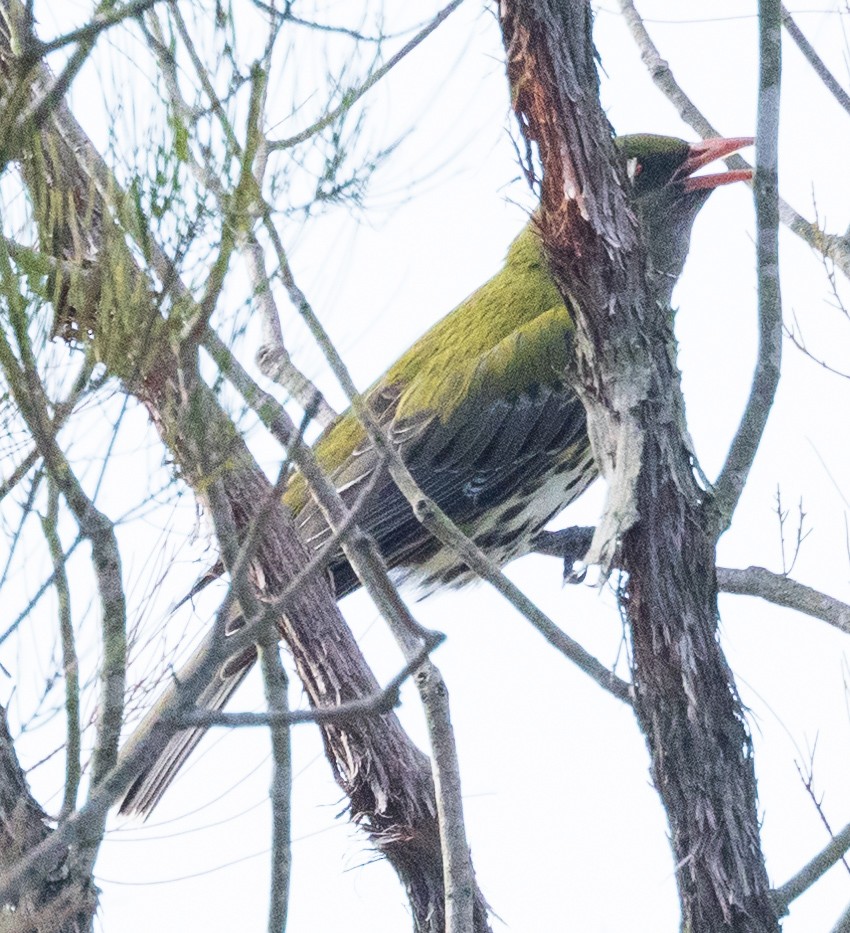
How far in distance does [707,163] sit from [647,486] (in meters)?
2.59

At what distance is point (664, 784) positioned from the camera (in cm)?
311

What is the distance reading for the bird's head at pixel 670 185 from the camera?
557 cm

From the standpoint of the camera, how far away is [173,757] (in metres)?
4.82

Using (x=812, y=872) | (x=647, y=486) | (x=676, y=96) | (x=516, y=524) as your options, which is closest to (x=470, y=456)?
(x=516, y=524)

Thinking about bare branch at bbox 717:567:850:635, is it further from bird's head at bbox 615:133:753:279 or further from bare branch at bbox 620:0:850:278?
bird's head at bbox 615:133:753:279

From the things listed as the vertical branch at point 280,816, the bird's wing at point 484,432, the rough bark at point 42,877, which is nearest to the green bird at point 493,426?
the bird's wing at point 484,432

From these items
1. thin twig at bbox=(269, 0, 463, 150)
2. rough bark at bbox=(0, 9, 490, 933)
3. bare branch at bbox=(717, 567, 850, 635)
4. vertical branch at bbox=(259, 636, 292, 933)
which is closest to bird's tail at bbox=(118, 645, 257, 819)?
rough bark at bbox=(0, 9, 490, 933)

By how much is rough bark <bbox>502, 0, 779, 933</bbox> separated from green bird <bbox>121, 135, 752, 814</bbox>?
2.19 m

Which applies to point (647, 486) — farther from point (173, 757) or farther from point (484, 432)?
point (484, 432)

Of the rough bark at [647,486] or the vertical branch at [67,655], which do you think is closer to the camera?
the vertical branch at [67,655]

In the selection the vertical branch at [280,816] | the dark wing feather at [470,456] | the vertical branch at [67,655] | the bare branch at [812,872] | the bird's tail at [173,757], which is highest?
the dark wing feather at [470,456]

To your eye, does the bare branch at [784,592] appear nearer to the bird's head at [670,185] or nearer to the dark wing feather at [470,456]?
the dark wing feather at [470,456]

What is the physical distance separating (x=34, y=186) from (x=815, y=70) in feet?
8.88

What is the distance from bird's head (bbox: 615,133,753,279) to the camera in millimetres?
5570
